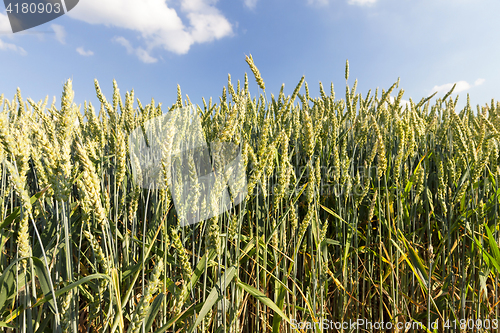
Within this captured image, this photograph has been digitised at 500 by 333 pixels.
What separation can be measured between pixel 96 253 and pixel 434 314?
4.47ft

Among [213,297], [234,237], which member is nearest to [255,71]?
[234,237]

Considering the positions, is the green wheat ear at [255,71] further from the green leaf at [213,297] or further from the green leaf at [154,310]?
the green leaf at [154,310]

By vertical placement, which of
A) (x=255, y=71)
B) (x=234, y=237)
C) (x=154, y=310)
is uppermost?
(x=255, y=71)

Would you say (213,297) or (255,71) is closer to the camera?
(213,297)

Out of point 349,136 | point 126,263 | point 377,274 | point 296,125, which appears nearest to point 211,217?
point 126,263

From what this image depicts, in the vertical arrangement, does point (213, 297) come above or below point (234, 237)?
below

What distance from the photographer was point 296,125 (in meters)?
1.48

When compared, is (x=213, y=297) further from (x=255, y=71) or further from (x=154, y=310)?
(x=255, y=71)

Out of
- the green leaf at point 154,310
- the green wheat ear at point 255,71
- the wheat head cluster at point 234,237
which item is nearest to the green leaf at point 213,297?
the wheat head cluster at point 234,237

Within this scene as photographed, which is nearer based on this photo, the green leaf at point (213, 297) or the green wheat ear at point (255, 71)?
the green leaf at point (213, 297)

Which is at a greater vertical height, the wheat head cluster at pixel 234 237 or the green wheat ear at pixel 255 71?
the green wheat ear at pixel 255 71

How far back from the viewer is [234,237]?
0.82 metres

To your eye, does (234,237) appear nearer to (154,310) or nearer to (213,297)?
(213,297)

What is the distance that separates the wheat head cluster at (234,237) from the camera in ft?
2.22
